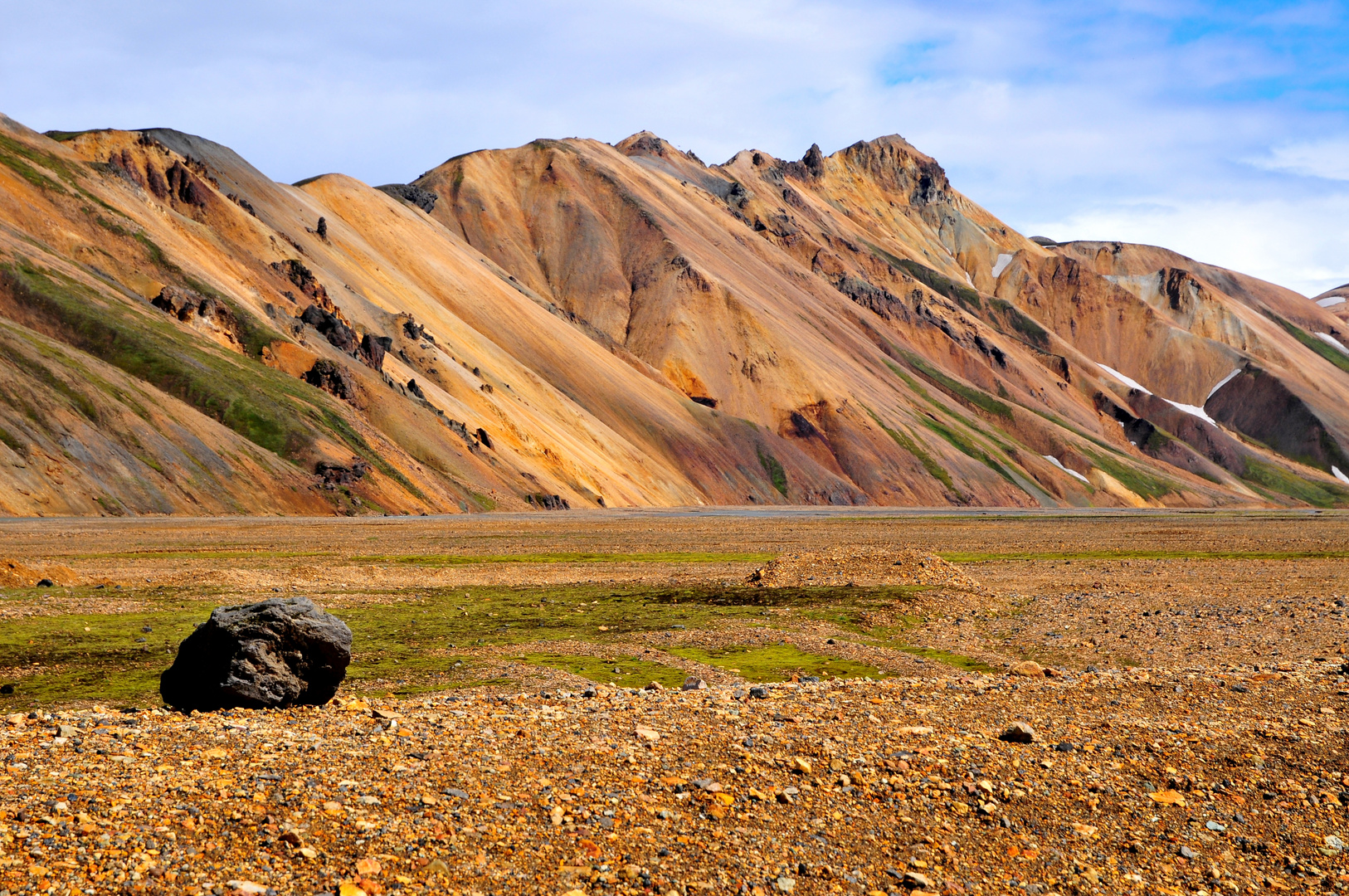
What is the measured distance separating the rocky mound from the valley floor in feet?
13.5

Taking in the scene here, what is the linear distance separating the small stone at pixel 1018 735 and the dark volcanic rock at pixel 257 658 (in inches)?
342

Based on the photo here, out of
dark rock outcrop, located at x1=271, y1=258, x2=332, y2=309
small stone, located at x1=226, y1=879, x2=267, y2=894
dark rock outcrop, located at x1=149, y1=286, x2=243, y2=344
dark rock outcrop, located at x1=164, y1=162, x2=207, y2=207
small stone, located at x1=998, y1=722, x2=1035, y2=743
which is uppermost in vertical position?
dark rock outcrop, located at x1=164, y1=162, x2=207, y2=207

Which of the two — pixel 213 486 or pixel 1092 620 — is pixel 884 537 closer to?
pixel 1092 620

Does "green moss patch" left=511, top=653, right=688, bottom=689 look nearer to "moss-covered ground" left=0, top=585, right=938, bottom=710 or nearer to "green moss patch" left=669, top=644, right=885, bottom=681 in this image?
"moss-covered ground" left=0, top=585, right=938, bottom=710

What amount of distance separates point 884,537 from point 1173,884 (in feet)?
197

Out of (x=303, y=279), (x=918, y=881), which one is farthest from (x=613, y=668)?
(x=303, y=279)

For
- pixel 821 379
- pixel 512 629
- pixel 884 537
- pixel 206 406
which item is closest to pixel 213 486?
pixel 206 406

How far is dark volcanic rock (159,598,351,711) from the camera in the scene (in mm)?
13703

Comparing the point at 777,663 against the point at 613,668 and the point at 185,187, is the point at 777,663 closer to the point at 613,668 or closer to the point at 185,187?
the point at 613,668

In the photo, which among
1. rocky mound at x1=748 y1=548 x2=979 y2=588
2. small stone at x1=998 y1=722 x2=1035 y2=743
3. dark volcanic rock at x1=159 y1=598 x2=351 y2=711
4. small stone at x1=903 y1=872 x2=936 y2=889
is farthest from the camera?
rocky mound at x1=748 y1=548 x2=979 y2=588

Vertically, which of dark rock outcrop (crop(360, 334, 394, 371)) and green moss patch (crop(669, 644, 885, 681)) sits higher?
dark rock outcrop (crop(360, 334, 394, 371))

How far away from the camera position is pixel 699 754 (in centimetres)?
1220

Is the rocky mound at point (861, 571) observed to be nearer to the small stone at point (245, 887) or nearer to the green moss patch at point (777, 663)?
the green moss patch at point (777, 663)

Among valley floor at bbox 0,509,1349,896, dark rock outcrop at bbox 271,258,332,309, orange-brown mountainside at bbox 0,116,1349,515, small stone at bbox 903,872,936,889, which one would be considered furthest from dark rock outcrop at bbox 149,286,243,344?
small stone at bbox 903,872,936,889
